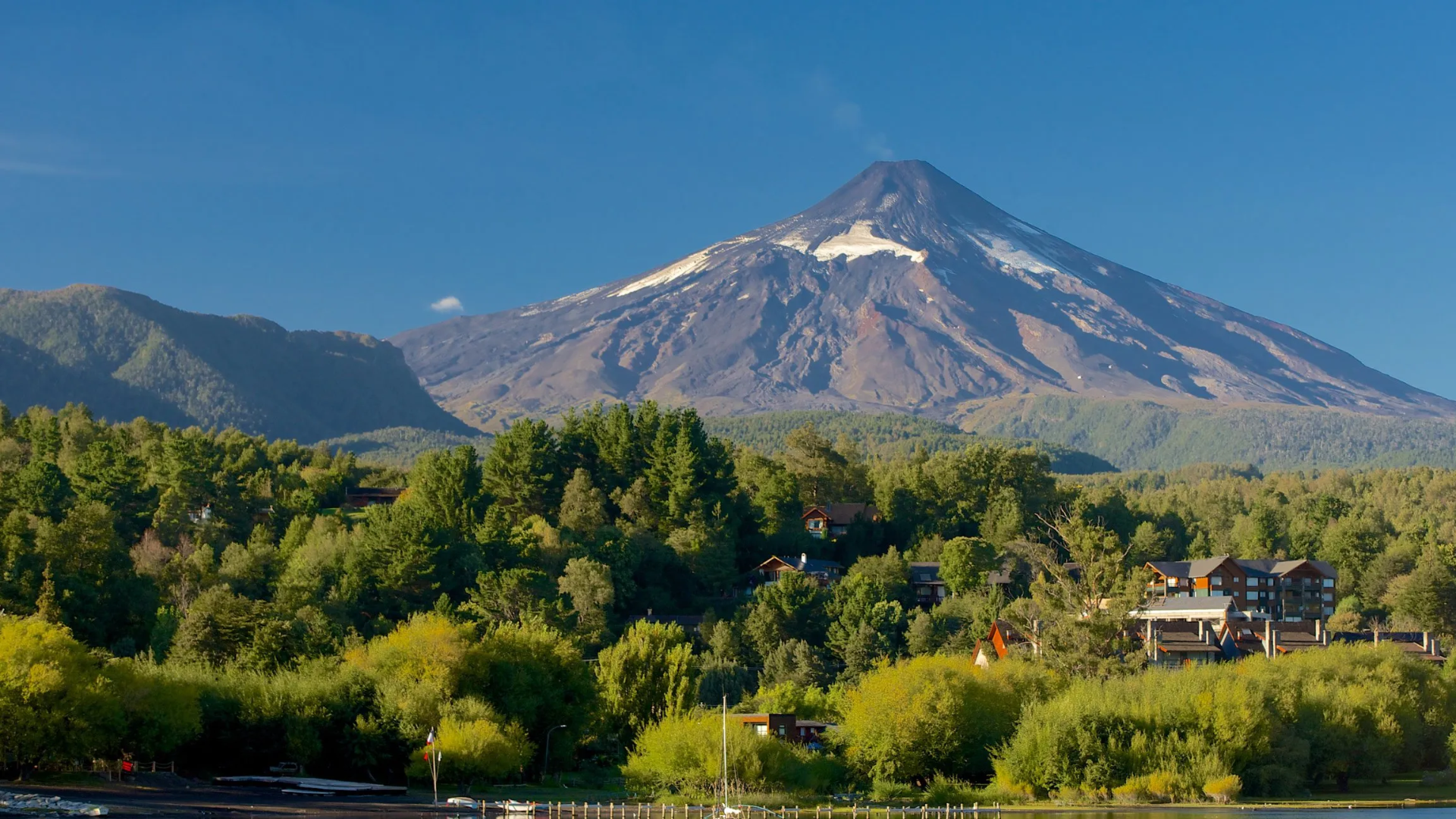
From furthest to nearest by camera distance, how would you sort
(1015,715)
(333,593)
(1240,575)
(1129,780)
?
(1240,575), (333,593), (1015,715), (1129,780)

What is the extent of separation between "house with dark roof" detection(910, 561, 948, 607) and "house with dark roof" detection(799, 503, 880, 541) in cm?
1006

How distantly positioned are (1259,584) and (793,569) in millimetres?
35876

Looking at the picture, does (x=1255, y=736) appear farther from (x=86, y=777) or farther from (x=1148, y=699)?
(x=86, y=777)

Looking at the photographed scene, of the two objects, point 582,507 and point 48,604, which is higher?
point 582,507

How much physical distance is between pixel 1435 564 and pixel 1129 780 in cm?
5708

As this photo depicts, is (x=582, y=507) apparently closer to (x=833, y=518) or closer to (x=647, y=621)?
(x=647, y=621)

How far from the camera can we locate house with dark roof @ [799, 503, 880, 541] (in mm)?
122000

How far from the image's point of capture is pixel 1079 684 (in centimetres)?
6856

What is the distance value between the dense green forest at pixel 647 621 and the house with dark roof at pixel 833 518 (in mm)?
1614

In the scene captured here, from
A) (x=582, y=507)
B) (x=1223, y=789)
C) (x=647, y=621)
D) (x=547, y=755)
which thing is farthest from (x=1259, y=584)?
(x=547, y=755)

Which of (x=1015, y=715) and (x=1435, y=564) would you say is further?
(x=1435, y=564)

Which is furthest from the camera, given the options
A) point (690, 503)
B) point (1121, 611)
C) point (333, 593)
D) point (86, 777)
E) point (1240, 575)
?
point (1240, 575)

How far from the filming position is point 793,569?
109250 millimetres

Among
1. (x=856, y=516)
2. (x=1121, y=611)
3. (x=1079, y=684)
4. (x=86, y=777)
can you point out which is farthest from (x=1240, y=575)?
(x=86, y=777)
